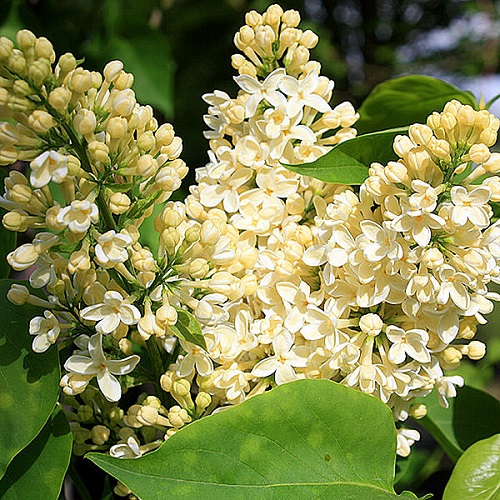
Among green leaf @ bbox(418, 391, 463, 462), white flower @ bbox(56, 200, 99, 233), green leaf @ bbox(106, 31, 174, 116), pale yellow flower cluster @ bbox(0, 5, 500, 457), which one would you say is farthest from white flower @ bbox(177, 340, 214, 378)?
green leaf @ bbox(106, 31, 174, 116)

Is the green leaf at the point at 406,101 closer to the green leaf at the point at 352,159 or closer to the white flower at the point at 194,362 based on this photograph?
the green leaf at the point at 352,159

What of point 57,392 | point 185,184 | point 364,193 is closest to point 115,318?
point 57,392

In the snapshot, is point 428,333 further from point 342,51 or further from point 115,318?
point 342,51

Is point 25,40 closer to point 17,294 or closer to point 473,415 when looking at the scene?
point 17,294


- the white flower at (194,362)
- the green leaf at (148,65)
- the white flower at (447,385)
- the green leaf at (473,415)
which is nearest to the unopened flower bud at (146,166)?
the white flower at (194,362)

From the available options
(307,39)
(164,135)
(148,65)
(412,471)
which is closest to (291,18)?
(307,39)

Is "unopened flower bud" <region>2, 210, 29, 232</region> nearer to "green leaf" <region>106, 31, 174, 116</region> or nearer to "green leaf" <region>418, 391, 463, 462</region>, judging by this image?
"green leaf" <region>418, 391, 463, 462</region>
